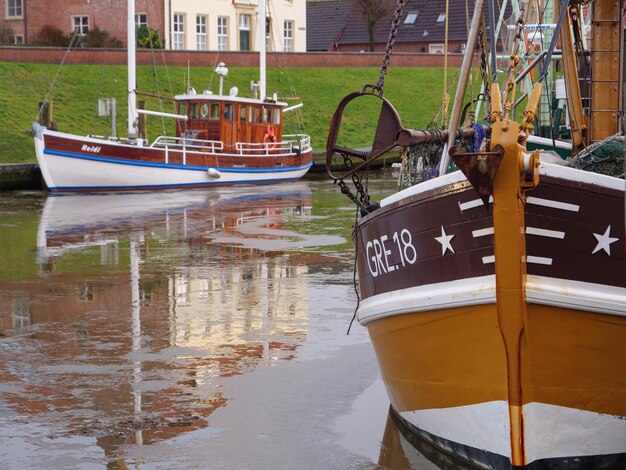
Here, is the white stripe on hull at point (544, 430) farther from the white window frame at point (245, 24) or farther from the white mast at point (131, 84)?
the white window frame at point (245, 24)

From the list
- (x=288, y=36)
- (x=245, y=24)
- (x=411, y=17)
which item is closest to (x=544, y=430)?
(x=245, y=24)

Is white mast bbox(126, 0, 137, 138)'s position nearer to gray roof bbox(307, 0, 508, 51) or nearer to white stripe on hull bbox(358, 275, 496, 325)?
white stripe on hull bbox(358, 275, 496, 325)

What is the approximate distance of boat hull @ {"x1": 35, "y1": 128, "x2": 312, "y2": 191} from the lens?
26.0 m

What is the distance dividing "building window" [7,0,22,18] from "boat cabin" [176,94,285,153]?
17.8 metres

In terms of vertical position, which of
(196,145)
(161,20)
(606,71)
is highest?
(161,20)

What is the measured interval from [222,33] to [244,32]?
137 centimetres

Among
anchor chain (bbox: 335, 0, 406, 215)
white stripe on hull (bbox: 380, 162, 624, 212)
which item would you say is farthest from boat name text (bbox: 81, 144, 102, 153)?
white stripe on hull (bbox: 380, 162, 624, 212)

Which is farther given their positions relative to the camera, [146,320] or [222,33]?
[222,33]

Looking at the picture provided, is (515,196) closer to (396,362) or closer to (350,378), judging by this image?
(396,362)

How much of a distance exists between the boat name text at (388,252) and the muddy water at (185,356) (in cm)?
111

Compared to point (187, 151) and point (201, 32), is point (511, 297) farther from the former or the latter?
point (201, 32)

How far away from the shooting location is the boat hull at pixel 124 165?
26047mm

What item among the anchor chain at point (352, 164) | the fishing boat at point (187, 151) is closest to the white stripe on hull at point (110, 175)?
the fishing boat at point (187, 151)

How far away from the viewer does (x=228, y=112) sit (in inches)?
1172
